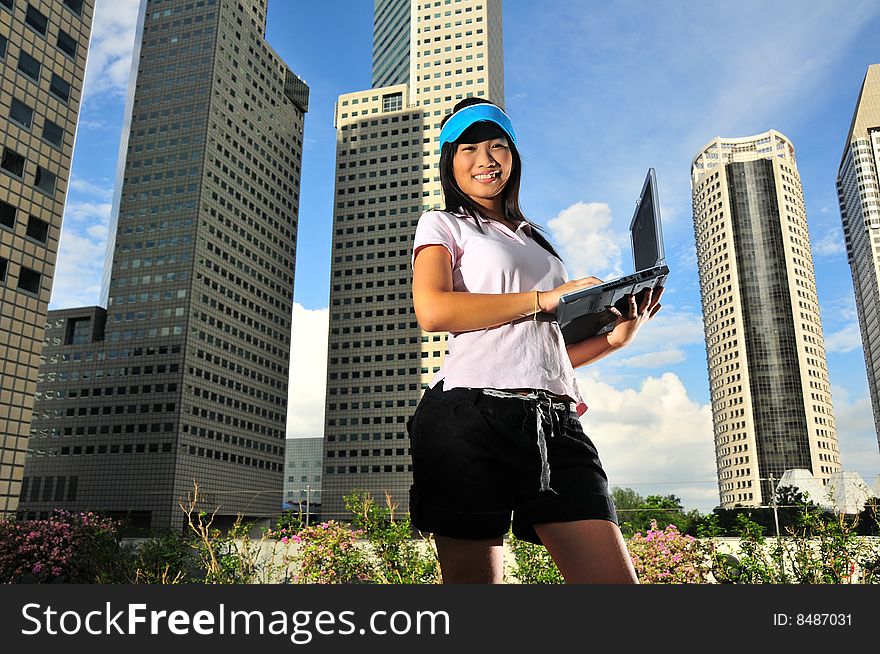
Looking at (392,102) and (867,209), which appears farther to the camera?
(392,102)

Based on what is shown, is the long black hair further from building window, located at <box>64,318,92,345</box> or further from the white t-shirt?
building window, located at <box>64,318,92,345</box>

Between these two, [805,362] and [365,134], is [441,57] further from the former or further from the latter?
[805,362]

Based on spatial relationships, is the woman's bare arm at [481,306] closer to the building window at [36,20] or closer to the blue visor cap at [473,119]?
the blue visor cap at [473,119]

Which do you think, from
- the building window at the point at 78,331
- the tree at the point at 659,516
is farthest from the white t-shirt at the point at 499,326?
the building window at the point at 78,331

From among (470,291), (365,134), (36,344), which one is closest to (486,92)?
(365,134)

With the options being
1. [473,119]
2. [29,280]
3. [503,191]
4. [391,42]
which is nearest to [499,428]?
[503,191]

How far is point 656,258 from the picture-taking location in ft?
6.22

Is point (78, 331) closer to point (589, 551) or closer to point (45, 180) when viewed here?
point (45, 180)

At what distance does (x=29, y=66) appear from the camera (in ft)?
113

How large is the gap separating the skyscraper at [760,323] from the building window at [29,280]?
334 feet

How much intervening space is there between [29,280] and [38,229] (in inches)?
112

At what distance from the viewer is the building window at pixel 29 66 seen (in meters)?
34.2

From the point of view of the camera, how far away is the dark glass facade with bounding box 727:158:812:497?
105125 millimetres

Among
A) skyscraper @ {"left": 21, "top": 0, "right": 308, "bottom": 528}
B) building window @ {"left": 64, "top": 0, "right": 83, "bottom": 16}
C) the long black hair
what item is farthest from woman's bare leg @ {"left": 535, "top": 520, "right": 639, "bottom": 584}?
skyscraper @ {"left": 21, "top": 0, "right": 308, "bottom": 528}
